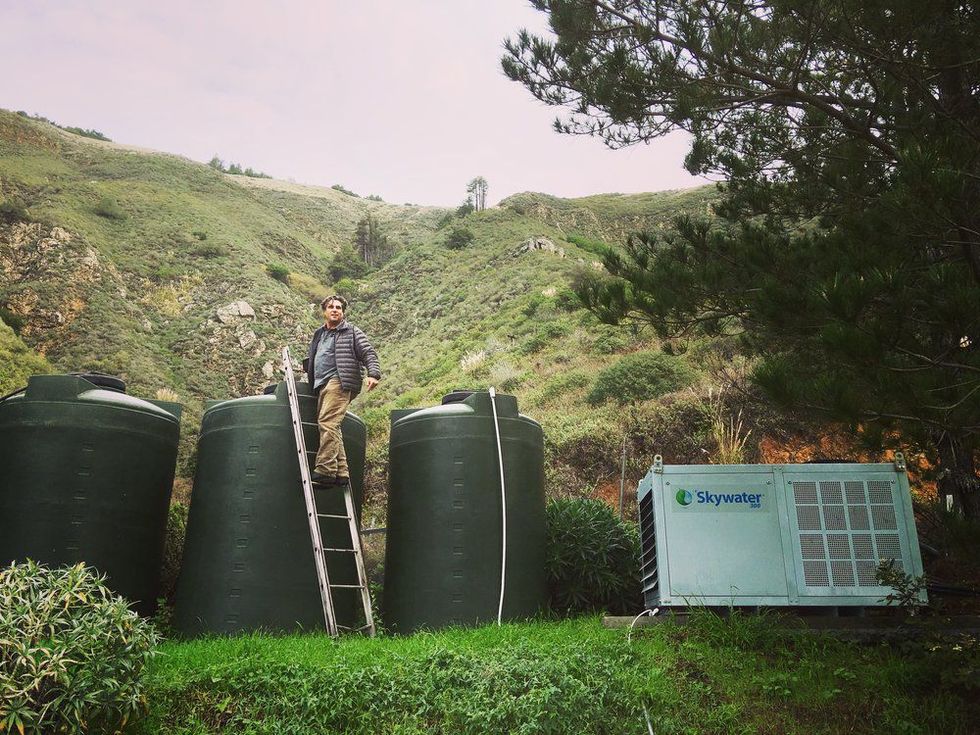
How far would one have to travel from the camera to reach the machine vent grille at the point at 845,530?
556 cm

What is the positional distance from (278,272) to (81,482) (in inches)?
993

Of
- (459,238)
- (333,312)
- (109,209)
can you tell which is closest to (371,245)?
(459,238)

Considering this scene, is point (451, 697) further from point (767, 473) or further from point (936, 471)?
point (936, 471)

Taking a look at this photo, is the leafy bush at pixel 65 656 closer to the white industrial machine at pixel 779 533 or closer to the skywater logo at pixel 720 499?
the white industrial machine at pixel 779 533

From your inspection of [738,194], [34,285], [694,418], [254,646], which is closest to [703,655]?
[254,646]

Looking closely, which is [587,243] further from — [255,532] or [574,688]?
[574,688]

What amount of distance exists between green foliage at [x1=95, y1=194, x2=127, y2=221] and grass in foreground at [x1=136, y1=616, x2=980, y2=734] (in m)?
27.4

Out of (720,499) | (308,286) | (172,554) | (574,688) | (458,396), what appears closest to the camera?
(574,688)

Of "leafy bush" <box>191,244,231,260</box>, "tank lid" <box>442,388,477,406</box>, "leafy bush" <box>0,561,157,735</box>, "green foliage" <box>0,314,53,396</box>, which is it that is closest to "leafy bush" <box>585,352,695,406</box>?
"tank lid" <box>442,388,477,406</box>

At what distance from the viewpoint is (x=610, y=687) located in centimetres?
447

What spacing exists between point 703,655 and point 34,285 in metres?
22.8

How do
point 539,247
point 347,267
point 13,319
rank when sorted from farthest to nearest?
point 347,267
point 539,247
point 13,319

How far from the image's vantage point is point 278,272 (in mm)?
30547

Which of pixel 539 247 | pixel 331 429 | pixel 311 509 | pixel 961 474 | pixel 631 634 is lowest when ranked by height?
pixel 631 634
